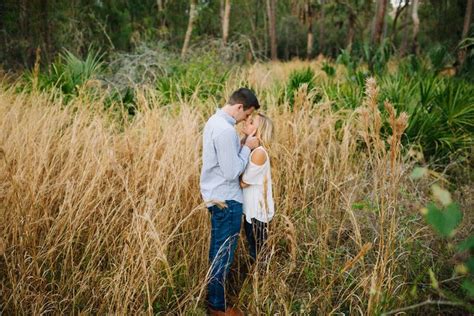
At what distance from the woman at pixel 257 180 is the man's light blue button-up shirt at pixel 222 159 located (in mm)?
71

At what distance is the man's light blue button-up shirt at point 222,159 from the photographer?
8.26ft

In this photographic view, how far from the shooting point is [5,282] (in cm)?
273

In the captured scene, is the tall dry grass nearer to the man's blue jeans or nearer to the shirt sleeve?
the man's blue jeans

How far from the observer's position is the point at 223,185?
2643 millimetres

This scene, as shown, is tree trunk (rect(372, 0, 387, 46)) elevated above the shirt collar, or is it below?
above

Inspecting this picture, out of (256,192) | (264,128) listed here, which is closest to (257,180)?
(256,192)

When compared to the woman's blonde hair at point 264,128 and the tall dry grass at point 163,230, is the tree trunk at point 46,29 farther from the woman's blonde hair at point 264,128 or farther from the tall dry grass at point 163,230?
the woman's blonde hair at point 264,128

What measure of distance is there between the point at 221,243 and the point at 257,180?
0.49m

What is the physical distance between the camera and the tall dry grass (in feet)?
8.15

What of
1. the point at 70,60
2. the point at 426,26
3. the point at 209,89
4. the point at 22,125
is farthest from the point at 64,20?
the point at 426,26

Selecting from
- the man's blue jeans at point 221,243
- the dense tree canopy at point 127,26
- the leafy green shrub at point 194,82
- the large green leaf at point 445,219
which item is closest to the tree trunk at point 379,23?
the dense tree canopy at point 127,26

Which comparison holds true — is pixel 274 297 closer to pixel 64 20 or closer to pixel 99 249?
pixel 99 249

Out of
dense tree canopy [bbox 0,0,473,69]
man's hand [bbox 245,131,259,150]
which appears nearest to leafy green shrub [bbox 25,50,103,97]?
dense tree canopy [bbox 0,0,473,69]

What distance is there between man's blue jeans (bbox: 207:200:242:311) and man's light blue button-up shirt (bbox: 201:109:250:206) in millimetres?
84
